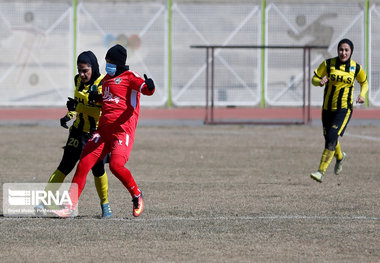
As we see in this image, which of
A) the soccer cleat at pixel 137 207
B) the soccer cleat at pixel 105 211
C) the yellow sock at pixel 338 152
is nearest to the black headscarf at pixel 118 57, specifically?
the soccer cleat at pixel 137 207

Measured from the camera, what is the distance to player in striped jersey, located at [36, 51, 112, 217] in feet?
31.8

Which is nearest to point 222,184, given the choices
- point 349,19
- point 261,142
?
point 261,142

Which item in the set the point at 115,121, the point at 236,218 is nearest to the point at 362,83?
the point at 236,218

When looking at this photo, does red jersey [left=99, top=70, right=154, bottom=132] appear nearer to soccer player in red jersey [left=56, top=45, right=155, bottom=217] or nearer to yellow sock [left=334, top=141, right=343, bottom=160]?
soccer player in red jersey [left=56, top=45, right=155, bottom=217]

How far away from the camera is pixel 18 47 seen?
3338 cm

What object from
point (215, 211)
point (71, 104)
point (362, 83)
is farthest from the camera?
point (362, 83)

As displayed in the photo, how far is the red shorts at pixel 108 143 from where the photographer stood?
928 centimetres

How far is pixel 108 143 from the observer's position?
30.7 ft

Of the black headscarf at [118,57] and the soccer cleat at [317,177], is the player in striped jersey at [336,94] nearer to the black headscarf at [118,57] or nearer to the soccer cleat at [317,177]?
the soccer cleat at [317,177]

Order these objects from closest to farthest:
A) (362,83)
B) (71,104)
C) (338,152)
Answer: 1. (71,104)
2. (362,83)
3. (338,152)

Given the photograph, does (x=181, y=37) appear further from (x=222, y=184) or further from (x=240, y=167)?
(x=222, y=184)

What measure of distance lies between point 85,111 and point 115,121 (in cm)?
68

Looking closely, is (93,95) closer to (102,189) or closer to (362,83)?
(102,189)

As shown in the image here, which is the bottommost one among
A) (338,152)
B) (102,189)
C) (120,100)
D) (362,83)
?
(102,189)
